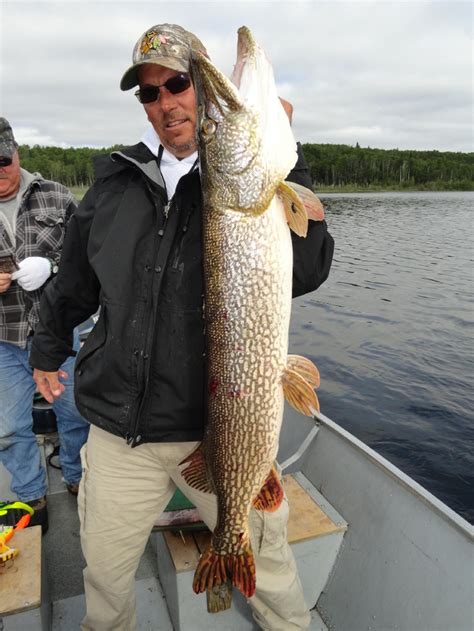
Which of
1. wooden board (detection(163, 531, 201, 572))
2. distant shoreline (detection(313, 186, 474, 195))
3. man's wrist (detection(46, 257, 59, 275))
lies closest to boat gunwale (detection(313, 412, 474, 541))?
wooden board (detection(163, 531, 201, 572))

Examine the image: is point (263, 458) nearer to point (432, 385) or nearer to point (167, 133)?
point (167, 133)

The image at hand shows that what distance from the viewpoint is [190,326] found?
89.3 inches

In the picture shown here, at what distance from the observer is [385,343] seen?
11.7m

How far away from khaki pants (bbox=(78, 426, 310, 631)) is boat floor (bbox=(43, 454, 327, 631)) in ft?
2.14

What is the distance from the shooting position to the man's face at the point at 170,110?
228 cm

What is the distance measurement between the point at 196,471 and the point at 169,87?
1.73 m

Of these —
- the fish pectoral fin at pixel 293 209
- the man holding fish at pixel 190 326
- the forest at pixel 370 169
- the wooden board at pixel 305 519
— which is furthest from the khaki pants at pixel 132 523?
the forest at pixel 370 169

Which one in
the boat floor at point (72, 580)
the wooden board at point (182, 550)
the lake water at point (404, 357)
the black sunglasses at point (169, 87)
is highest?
the black sunglasses at point (169, 87)

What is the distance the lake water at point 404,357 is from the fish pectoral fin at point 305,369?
17.1 ft

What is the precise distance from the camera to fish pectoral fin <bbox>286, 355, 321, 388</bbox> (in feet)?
7.12

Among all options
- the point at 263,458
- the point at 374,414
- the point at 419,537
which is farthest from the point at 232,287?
the point at 374,414

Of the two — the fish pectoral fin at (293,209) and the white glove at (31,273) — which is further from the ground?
the fish pectoral fin at (293,209)

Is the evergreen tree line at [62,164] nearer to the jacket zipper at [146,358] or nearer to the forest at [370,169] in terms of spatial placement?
the forest at [370,169]

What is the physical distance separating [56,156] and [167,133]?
105704 millimetres
